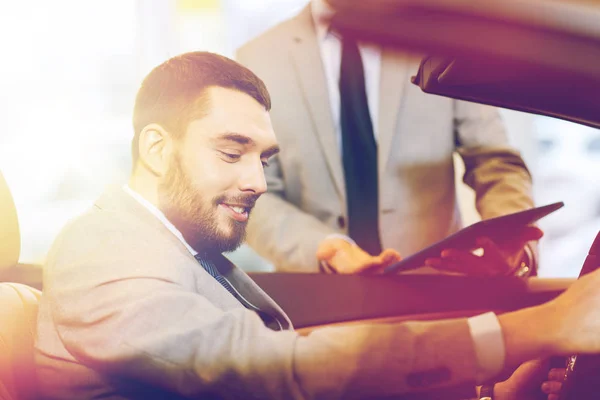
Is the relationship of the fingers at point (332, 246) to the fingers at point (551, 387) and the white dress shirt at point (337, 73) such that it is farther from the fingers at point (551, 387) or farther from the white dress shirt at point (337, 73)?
the fingers at point (551, 387)

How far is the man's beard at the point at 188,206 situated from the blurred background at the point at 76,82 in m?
0.06

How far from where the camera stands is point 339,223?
0.81m

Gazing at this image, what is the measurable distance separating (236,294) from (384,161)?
1.17ft

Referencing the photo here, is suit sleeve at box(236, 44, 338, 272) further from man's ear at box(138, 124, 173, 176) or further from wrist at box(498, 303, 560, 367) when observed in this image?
wrist at box(498, 303, 560, 367)

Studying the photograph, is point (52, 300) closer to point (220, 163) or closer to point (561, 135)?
point (220, 163)

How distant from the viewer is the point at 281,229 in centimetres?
74

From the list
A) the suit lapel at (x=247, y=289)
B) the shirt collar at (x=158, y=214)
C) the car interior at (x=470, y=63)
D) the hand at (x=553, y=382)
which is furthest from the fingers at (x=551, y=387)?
the shirt collar at (x=158, y=214)

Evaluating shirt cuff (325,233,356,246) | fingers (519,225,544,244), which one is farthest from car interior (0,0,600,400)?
fingers (519,225,544,244)

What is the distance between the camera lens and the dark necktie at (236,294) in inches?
19.7

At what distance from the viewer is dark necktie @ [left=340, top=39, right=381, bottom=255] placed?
2.45ft

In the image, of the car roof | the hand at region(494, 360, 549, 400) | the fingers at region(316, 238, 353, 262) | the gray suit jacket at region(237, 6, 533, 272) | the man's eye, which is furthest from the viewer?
the fingers at region(316, 238, 353, 262)

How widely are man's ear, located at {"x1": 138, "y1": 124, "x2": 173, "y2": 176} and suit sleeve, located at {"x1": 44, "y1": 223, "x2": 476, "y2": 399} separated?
8 cm

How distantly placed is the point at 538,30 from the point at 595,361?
27 centimetres

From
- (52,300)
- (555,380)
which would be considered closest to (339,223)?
(555,380)
